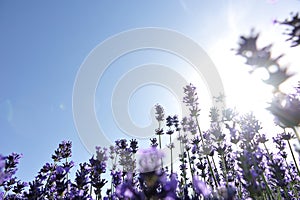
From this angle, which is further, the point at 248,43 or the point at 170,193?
the point at 248,43

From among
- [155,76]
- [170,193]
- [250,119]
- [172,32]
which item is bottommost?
[170,193]

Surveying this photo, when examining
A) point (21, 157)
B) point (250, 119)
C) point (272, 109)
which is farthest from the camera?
point (21, 157)

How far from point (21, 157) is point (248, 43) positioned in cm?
823

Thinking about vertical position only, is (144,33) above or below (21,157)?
above

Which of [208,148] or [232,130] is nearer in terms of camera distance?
[232,130]

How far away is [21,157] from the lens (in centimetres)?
765

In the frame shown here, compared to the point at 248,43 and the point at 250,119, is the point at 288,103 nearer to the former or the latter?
the point at 248,43

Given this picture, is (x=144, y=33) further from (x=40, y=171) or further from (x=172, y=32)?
(x=40, y=171)

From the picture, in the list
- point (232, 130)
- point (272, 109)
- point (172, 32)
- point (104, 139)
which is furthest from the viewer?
point (172, 32)

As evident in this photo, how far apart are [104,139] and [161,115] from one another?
310cm

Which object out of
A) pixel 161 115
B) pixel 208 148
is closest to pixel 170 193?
pixel 208 148

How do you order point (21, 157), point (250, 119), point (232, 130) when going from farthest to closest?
point (21, 157) < point (250, 119) < point (232, 130)

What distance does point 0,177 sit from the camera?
6.23 metres

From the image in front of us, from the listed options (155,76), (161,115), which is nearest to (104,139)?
(161,115)
